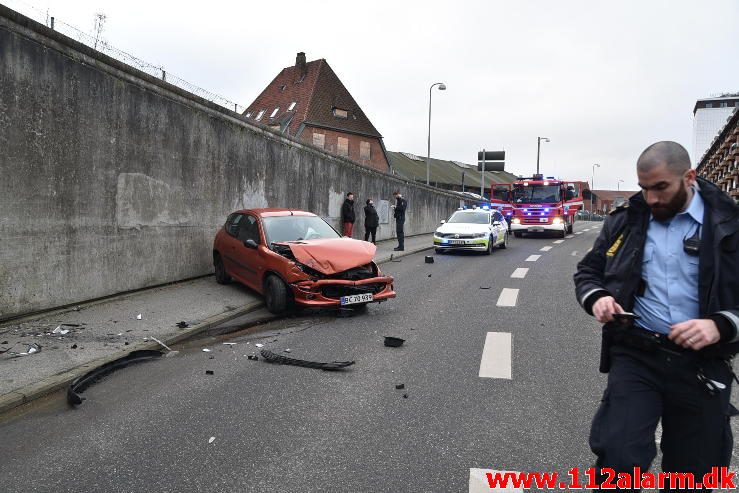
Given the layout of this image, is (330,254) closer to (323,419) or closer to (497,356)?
(497,356)

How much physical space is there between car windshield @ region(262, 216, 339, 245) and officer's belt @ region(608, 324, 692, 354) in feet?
22.6

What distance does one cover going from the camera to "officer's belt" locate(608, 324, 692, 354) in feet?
7.37

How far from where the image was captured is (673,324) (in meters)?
2.27

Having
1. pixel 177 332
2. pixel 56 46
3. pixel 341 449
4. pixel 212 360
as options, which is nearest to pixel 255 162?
pixel 56 46

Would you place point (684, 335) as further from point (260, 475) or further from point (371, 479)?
point (260, 475)

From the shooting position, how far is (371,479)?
3.19m

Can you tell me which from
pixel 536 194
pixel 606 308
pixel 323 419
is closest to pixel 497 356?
pixel 323 419

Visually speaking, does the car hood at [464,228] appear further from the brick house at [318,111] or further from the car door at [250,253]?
the brick house at [318,111]

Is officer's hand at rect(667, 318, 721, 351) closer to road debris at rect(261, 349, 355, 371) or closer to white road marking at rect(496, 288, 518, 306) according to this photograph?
road debris at rect(261, 349, 355, 371)

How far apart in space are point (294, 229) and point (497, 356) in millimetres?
4590

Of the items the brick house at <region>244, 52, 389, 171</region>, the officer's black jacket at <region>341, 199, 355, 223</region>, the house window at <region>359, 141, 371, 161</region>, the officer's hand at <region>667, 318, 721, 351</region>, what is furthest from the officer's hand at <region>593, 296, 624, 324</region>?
the house window at <region>359, 141, 371, 161</region>

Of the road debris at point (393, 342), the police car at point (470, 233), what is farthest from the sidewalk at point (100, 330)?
the police car at point (470, 233)

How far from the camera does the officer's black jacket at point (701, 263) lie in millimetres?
2142

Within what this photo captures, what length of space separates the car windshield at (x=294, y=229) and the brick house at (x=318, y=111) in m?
34.2
